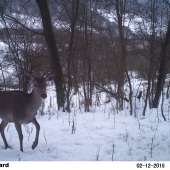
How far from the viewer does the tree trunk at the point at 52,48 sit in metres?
6.58

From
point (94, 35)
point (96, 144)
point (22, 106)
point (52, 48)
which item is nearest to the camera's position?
point (22, 106)

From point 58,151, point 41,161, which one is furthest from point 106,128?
point 41,161

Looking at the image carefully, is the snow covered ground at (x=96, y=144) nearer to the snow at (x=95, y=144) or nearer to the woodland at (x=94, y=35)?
the snow at (x=95, y=144)

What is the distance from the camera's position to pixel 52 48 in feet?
22.4

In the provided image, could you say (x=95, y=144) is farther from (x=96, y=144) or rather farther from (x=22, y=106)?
(x=22, y=106)

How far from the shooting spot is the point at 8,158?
9.18ft

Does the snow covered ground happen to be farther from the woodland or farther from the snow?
the woodland

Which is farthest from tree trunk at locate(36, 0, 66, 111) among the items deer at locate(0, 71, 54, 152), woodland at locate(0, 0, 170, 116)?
deer at locate(0, 71, 54, 152)

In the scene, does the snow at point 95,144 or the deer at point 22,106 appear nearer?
the snow at point 95,144

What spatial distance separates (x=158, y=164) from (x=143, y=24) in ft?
17.0

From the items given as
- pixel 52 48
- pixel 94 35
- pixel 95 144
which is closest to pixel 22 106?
pixel 95 144

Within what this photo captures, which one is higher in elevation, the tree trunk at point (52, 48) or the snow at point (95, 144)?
the tree trunk at point (52, 48)

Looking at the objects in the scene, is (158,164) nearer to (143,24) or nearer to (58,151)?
(58,151)

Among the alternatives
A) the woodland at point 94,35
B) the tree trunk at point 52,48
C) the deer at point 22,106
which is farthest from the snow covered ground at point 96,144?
the tree trunk at point 52,48
